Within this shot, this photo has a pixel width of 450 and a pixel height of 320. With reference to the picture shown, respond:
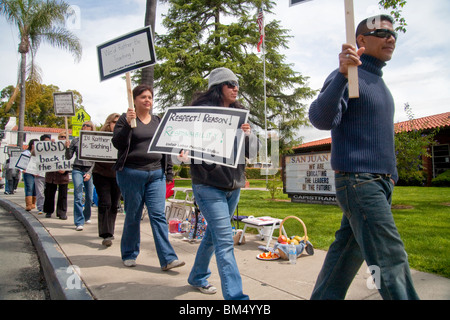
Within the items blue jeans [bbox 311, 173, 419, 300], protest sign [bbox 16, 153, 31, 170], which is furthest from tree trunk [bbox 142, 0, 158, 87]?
blue jeans [bbox 311, 173, 419, 300]

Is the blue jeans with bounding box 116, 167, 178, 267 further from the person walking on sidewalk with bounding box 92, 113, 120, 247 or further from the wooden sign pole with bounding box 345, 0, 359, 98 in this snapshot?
the wooden sign pole with bounding box 345, 0, 359, 98

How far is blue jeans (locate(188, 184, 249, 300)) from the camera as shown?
95.8 inches

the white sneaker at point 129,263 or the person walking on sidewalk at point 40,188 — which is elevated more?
the person walking on sidewalk at point 40,188

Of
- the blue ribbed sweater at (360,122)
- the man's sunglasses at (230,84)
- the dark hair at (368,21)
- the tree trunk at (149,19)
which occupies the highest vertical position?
the tree trunk at (149,19)

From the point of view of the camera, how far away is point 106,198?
5180mm

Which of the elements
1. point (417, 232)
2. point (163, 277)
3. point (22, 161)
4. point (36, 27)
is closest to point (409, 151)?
point (417, 232)

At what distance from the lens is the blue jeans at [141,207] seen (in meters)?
3.72

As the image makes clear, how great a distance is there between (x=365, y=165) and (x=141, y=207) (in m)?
2.65

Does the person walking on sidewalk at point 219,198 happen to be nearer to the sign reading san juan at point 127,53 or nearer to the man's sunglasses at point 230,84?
the man's sunglasses at point 230,84

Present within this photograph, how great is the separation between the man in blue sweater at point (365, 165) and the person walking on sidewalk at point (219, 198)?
648mm

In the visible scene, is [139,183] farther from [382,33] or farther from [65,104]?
[65,104]

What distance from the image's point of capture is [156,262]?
411 cm

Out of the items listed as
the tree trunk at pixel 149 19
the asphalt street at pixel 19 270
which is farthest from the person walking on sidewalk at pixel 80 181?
the tree trunk at pixel 149 19
